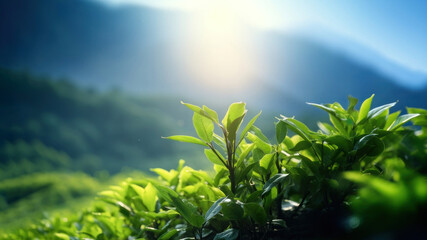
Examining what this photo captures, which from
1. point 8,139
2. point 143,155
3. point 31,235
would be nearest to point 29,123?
point 8,139

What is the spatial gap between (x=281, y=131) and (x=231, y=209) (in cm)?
25

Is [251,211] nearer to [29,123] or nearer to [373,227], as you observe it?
[373,227]

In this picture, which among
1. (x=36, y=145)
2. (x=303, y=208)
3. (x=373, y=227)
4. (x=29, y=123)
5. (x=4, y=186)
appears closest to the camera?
(x=373, y=227)

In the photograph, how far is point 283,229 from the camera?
28.5 inches

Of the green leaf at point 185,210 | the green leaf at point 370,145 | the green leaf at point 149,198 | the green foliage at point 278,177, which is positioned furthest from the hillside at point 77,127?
the green leaf at point 370,145

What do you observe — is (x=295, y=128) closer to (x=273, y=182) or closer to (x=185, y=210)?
(x=273, y=182)

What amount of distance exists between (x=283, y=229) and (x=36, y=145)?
9064 mm

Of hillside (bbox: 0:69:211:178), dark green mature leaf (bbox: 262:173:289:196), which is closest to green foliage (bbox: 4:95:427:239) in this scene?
dark green mature leaf (bbox: 262:173:289:196)

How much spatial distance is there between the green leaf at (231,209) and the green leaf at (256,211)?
16mm

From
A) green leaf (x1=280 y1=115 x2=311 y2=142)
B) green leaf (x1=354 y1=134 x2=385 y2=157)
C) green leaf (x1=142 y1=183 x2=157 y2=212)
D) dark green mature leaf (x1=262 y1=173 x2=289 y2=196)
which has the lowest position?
green leaf (x1=142 y1=183 x2=157 y2=212)

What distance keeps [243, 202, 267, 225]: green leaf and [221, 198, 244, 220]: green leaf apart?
2 cm

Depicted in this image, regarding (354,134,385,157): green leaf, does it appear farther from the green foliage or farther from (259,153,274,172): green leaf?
(259,153,274,172): green leaf

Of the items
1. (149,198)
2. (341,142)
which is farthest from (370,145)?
(149,198)

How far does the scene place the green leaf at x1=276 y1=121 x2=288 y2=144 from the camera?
74cm
